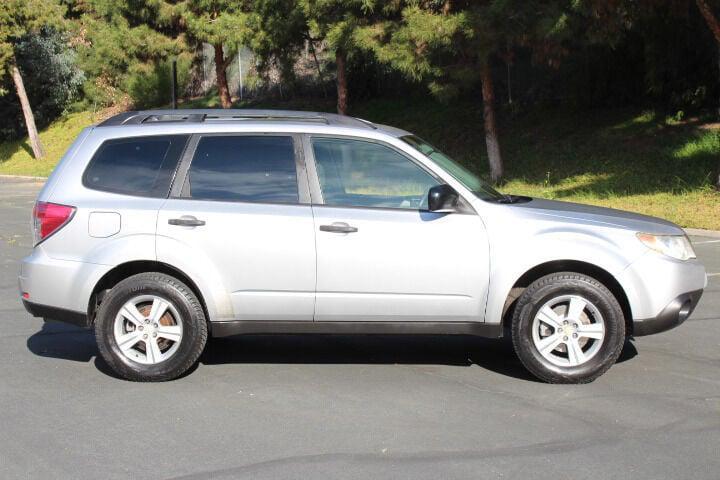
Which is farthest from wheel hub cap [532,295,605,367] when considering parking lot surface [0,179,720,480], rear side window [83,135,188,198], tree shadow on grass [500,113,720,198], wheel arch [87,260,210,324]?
tree shadow on grass [500,113,720,198]

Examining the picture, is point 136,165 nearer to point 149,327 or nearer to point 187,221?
point 187,221

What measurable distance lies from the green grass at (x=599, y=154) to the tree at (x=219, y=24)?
5361 millimetres

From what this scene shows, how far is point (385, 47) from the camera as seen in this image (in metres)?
20.4

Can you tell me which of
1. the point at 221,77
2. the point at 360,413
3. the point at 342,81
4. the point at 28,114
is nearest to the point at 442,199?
the point at 360,413

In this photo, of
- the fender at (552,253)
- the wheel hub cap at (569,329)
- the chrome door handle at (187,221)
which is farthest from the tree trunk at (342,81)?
the wheel hub cap at (569,329)

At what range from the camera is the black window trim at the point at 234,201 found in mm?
6867

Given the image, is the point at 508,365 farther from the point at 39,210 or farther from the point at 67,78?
the point at 67,78

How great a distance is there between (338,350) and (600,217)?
2365 mm

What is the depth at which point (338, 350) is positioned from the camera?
7.90 m

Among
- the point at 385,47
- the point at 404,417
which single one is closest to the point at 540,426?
the point at 404,417

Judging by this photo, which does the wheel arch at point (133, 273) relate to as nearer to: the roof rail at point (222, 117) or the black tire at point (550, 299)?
the roof rail at point (222, 117)

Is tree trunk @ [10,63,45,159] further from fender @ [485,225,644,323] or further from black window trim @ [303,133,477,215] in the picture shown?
fender @ [485,225,644,323]

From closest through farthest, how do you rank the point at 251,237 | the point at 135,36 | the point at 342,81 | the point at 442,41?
the point at 251,237, the point at 442,41, the point at 342,81, the point at 135,36

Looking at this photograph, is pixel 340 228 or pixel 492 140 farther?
pixel 492 140
